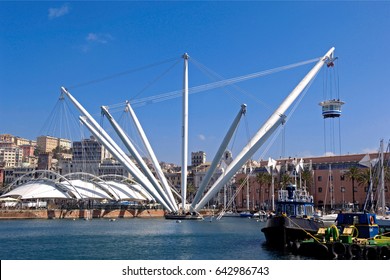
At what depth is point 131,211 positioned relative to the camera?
97375 millimetres

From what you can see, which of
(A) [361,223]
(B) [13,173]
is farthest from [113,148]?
(B) [13,173]

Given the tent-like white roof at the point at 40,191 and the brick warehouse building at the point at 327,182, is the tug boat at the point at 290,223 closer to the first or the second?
the brick warehouse building at the point at 327,182

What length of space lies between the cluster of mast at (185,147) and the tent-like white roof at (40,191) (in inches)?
960

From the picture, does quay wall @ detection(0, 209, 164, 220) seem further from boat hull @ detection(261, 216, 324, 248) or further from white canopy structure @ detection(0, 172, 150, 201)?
boat hull @ detection(261, 216, 324, 248)

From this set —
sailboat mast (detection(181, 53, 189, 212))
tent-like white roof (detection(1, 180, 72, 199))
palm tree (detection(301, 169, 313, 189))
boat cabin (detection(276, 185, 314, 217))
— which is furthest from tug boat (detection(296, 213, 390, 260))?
tent-like white roof (detection(1, 180, 72, 199))

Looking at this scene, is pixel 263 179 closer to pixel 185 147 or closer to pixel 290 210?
pixel 185 147

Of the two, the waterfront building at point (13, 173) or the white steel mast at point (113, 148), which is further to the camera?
the waterfront building at point (13, 173)

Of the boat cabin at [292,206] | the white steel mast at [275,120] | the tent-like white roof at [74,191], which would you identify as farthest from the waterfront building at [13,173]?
the boat cabin at [292,206]

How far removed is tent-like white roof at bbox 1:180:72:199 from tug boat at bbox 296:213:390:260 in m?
70.2

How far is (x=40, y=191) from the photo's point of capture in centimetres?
9444

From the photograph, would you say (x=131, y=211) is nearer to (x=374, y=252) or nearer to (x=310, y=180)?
(x=310, y=180)

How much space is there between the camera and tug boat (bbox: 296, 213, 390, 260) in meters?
26.0

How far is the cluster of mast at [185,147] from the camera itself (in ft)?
194
